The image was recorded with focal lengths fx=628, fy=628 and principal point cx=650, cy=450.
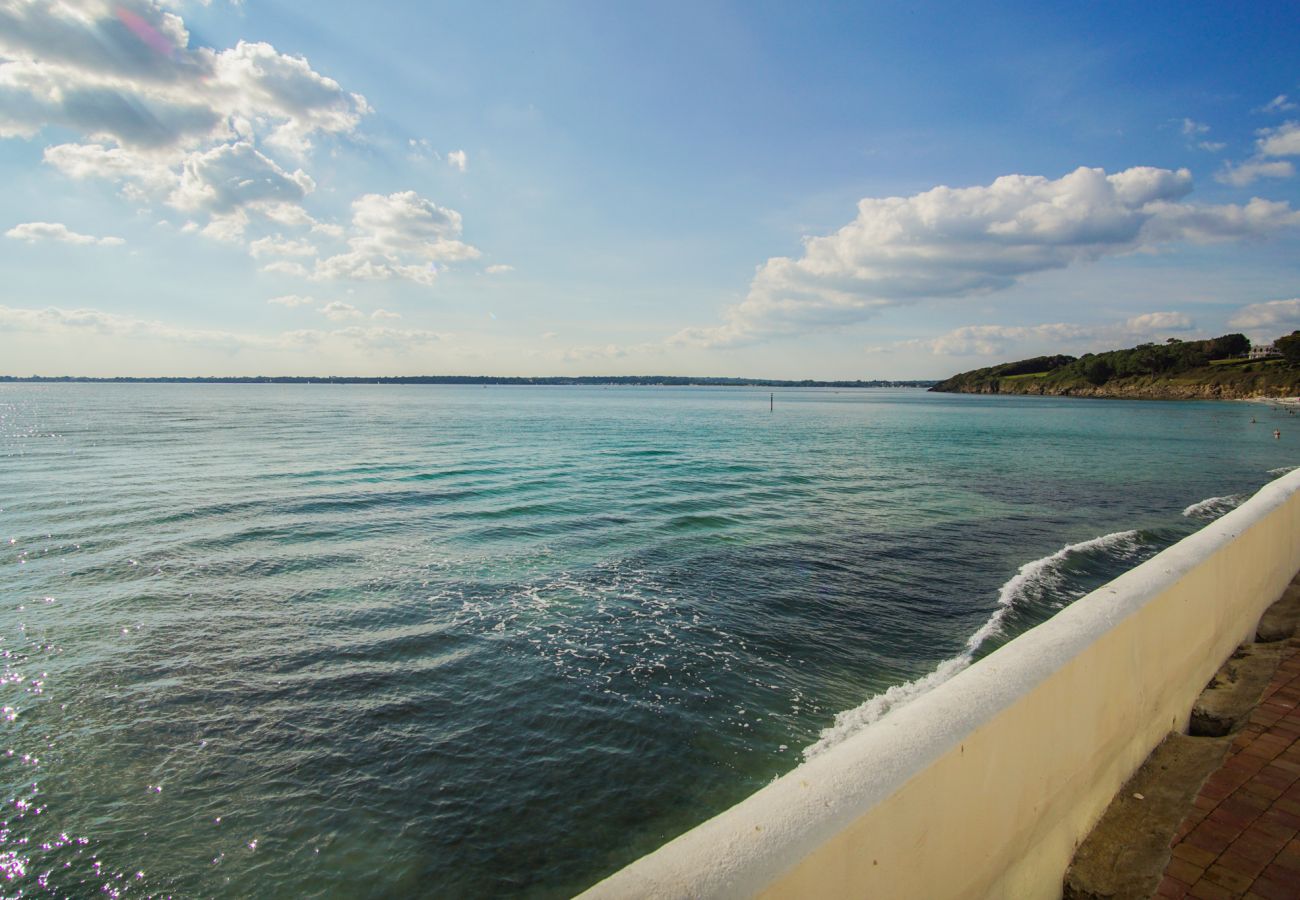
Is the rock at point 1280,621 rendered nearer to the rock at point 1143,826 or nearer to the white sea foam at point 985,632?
the rock at point 1143,826

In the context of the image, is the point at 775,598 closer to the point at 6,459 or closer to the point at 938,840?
the point at 938,840

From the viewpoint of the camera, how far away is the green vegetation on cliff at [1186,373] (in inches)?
4579

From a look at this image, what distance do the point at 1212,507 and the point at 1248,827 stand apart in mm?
21512

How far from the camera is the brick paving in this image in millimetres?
3119

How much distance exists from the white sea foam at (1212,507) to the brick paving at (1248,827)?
58.7ft

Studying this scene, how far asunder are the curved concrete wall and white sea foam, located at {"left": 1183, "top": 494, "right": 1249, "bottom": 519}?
17.9 metres

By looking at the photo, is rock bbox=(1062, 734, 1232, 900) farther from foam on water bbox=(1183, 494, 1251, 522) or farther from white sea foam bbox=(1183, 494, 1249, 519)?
white sea foam bbox=(1183, 494, 1249, 519)

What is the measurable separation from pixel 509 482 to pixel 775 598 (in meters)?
14.9

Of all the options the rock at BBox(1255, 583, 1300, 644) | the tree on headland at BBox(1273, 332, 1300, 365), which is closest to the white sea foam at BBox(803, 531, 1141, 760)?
the rock at BBox(1255, 583, 1300, 644)

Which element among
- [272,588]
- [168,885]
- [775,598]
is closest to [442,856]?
[168,885]

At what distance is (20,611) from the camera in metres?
9.96

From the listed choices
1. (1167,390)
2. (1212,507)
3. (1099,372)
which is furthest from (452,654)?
(1099,372)

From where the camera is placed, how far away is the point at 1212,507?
19.6 metres

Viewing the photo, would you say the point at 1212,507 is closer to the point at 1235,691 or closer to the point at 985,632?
the point at 985,632
